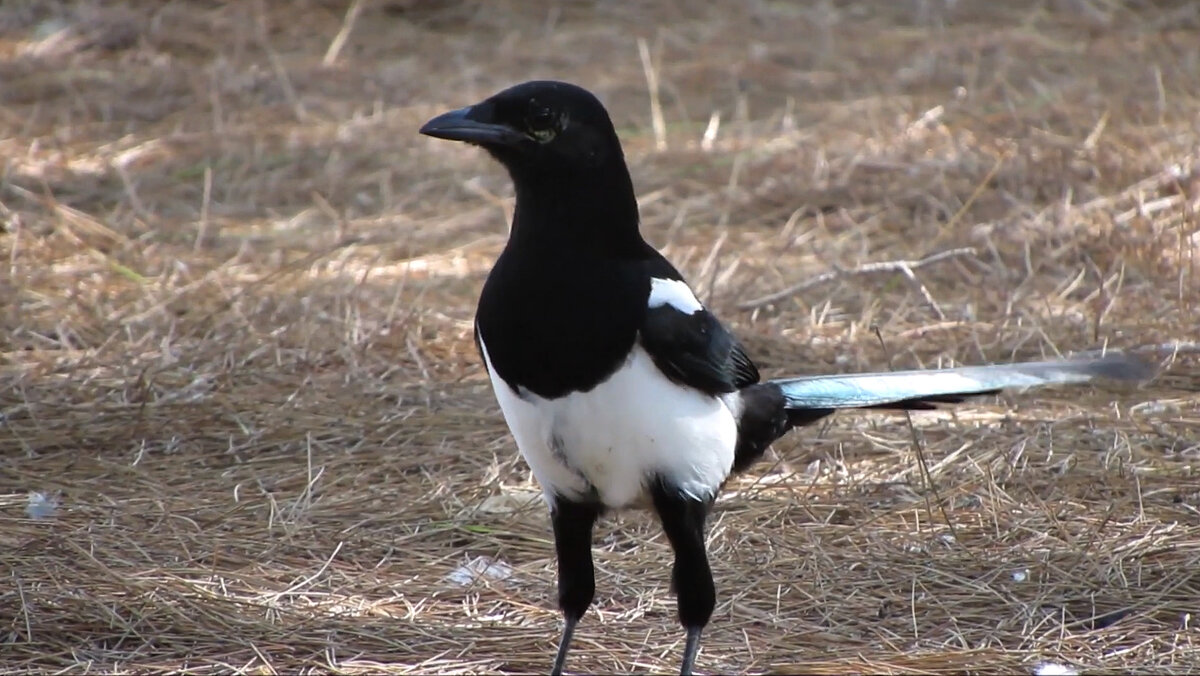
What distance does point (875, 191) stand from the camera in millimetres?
5508

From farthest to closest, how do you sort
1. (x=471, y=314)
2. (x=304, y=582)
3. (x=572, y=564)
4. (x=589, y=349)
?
(x=471, y=314)
(x=304, y=582)
(x=572, y=564)
(x=589, y=349)

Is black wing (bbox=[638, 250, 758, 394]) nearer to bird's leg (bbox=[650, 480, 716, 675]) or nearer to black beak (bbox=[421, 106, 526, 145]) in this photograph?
bird's leg (bbox=[650, 480, 716, 675])

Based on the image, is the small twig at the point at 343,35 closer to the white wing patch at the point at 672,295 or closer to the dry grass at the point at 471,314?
the dry grass at the point at 471,314

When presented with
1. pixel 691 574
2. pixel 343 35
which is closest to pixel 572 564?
pixel 691 574

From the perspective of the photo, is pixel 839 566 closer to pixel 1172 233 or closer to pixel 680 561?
pixel 680 561

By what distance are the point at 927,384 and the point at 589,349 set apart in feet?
3.08

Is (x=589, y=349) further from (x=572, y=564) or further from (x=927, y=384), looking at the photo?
(x=927, y=384)

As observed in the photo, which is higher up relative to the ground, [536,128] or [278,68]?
[536,128]

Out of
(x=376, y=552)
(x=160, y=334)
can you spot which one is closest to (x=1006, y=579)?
(x=376, y=552)

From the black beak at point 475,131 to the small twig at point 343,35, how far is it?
4.86m

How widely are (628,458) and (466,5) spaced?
611cm

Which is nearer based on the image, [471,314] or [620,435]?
[620,435]

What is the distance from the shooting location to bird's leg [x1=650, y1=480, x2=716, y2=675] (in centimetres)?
270

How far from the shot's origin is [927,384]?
313 centimetres
